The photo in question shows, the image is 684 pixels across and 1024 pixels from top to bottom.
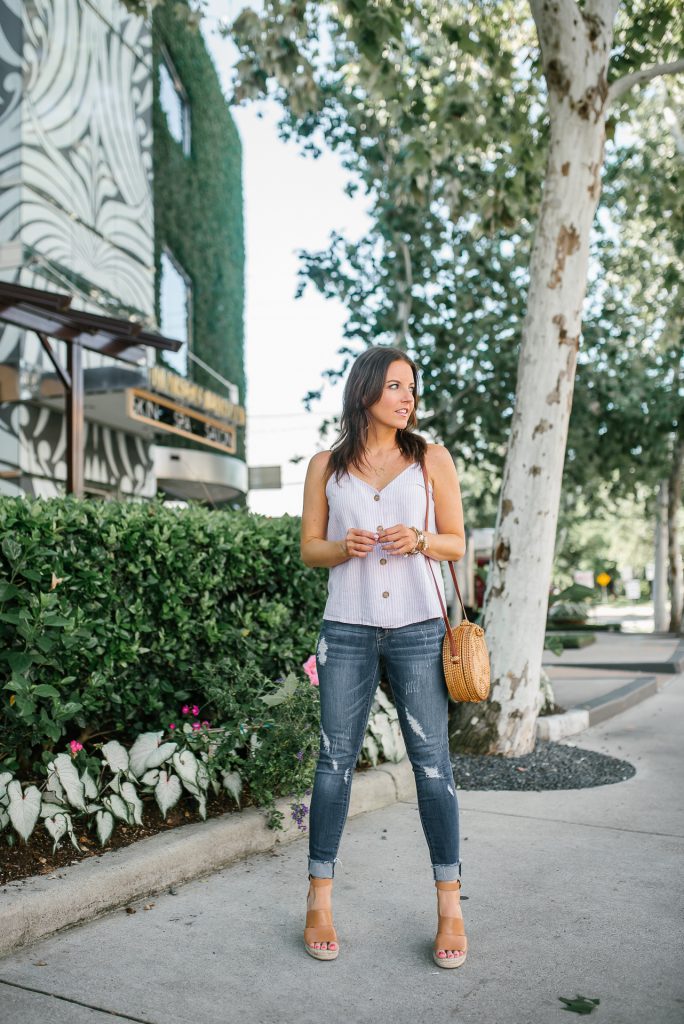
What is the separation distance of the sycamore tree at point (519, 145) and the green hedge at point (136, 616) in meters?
1.46

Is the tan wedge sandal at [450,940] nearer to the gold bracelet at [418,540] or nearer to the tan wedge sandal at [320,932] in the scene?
the tan wedge sandal at [320,932]

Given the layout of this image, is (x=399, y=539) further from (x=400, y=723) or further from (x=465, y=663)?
(x=400, y=723)

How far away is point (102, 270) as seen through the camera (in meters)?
14.6

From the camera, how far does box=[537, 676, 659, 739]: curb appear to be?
23.1 feet

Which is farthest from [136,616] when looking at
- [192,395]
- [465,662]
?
[192,395]

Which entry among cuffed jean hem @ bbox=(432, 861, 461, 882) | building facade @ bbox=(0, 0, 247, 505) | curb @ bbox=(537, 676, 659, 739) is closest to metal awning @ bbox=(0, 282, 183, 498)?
building facade @ bbox=(0, 0, 247, 505)

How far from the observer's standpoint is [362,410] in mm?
3250

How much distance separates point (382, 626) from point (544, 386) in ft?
12.0

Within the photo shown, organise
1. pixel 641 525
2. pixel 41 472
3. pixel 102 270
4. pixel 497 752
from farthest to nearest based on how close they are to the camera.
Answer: pixel 641 525
pixel 102 270
pixel 41 472
pixel 497 752

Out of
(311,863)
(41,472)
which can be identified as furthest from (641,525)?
(311,863)

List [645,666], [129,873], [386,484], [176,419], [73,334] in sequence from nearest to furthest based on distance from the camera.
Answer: [386,484]
[129,873]
[73,334]
[645,666]
[176,419]

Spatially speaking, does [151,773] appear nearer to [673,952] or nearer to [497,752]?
[673,952]

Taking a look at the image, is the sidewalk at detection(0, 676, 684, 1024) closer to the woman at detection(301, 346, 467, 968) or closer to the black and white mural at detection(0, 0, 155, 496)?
the woman at detection(301, 346, 467, 968)

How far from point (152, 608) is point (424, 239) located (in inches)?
460
